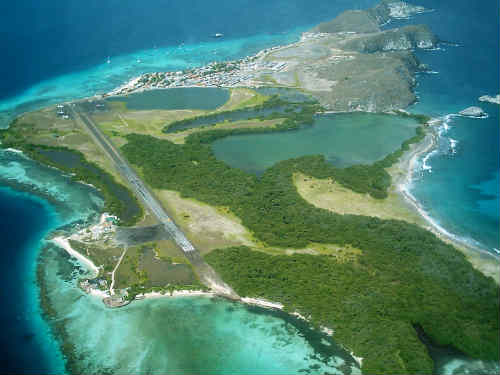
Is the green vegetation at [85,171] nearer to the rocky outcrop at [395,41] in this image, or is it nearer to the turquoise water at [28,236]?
the turquoise water at [28,236]

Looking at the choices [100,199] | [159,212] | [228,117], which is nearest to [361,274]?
[159,212]

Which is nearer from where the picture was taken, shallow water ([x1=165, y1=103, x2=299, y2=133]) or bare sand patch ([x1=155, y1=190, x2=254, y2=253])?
bare sand patch ([x1=155, y1=190, x2=254, y2=253])

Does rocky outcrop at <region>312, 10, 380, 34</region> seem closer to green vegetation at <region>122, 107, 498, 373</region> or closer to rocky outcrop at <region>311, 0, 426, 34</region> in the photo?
rocky outcrop at <region>311, 0, 426, 34</region>

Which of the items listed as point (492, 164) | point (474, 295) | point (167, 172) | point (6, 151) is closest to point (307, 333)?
point (474, 295)

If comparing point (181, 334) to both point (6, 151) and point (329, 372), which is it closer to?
point (329, 372)

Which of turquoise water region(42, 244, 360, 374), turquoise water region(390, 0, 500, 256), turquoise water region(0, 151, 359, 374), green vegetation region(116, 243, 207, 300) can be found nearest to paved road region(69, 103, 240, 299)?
green vegetation region(116, 243, 207, 300)

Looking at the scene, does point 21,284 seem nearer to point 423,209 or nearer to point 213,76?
point 423,209
